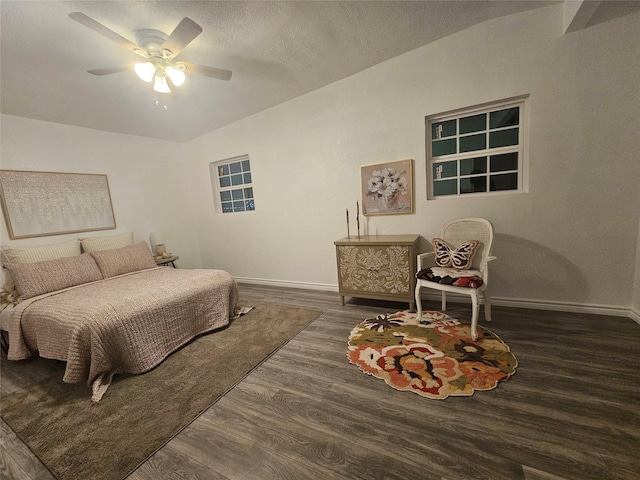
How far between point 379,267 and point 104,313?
2348mm

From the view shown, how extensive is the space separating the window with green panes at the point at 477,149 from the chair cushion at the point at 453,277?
0.91 metres

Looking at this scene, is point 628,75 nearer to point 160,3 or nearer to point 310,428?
point 310,428

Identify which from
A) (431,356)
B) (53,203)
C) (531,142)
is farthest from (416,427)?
(53,203)

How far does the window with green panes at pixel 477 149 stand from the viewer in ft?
7.91

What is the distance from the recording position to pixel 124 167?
12.3 feet

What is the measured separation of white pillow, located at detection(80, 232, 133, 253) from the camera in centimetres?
312

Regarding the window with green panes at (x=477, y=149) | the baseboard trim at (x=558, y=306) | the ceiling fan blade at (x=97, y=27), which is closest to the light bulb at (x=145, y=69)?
the ceiling fan blade at (x=97, y=27)

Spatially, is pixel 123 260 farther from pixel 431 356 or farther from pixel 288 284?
pixel 431 356

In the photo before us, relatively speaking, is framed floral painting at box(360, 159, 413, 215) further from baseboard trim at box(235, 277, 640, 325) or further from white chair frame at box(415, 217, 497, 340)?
baseboard trim at box(235, 277, 640, 325)

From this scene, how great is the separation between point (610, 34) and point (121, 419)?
433cm

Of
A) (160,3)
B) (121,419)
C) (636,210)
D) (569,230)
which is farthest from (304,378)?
(636,210)

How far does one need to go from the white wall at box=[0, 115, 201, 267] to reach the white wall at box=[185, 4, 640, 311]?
2.26 meters

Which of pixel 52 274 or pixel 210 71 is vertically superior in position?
pixel 210 71

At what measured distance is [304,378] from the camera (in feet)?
5.73
